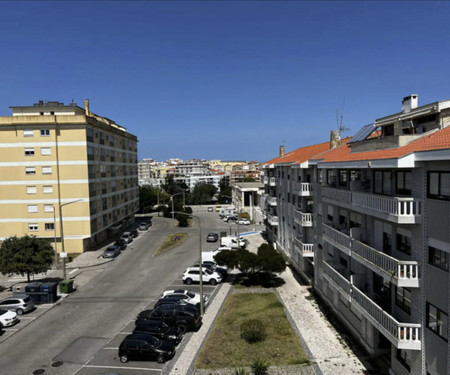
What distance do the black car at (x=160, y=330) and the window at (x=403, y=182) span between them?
1598 centimetres

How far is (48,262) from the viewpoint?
→ 1382 inches

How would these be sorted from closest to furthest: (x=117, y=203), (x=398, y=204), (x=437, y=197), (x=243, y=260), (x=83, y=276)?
1. (x=437, y=197)
2. (x=398, y=204)
3. (x=243, y=260)
4. (x=83, y=276)
5. (x=117, y=203)

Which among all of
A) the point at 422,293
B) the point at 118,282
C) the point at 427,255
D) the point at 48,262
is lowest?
the point at 118,282

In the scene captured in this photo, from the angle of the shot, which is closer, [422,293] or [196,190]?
[422,293]

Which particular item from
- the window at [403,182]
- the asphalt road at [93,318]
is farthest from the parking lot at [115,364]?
the window at [403,182]

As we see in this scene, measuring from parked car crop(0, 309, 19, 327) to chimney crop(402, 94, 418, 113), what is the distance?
30.5 metres

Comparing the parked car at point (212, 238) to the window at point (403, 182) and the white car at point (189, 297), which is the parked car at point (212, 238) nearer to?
the white car at point (189, 297)

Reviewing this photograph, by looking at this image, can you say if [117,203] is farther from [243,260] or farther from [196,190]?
[196,190]

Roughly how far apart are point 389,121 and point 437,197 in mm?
8112

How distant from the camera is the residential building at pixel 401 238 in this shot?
13430 mm

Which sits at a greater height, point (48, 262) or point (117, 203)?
point (117, 203)

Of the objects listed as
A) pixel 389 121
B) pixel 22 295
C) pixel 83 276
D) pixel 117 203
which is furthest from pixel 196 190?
pixel 389 121

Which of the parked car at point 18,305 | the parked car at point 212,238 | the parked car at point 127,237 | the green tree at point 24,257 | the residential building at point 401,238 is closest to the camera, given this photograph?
the residential building at point 401,238

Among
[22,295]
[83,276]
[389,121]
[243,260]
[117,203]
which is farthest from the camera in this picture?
[117,203]
